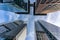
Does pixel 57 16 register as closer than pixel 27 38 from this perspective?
No

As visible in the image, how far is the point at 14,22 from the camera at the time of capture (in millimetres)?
1468

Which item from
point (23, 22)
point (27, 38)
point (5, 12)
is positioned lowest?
point (27, 38)

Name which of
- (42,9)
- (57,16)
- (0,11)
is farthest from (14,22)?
(57,16)

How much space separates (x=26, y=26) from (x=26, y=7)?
0.70 feet

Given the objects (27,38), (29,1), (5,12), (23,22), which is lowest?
(27,38)

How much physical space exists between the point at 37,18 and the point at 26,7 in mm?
171

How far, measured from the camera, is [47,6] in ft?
4.89

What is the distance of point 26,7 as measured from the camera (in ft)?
4.97

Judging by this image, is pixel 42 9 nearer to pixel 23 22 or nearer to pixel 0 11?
pixel 23 22

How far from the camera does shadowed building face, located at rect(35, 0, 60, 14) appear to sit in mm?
1482

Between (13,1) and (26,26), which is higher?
(13,1)

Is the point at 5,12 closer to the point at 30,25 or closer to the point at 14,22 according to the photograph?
the point at 14,22

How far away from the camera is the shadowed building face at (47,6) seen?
148cm

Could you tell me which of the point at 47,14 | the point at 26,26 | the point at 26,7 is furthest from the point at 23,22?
the point at 47,14
